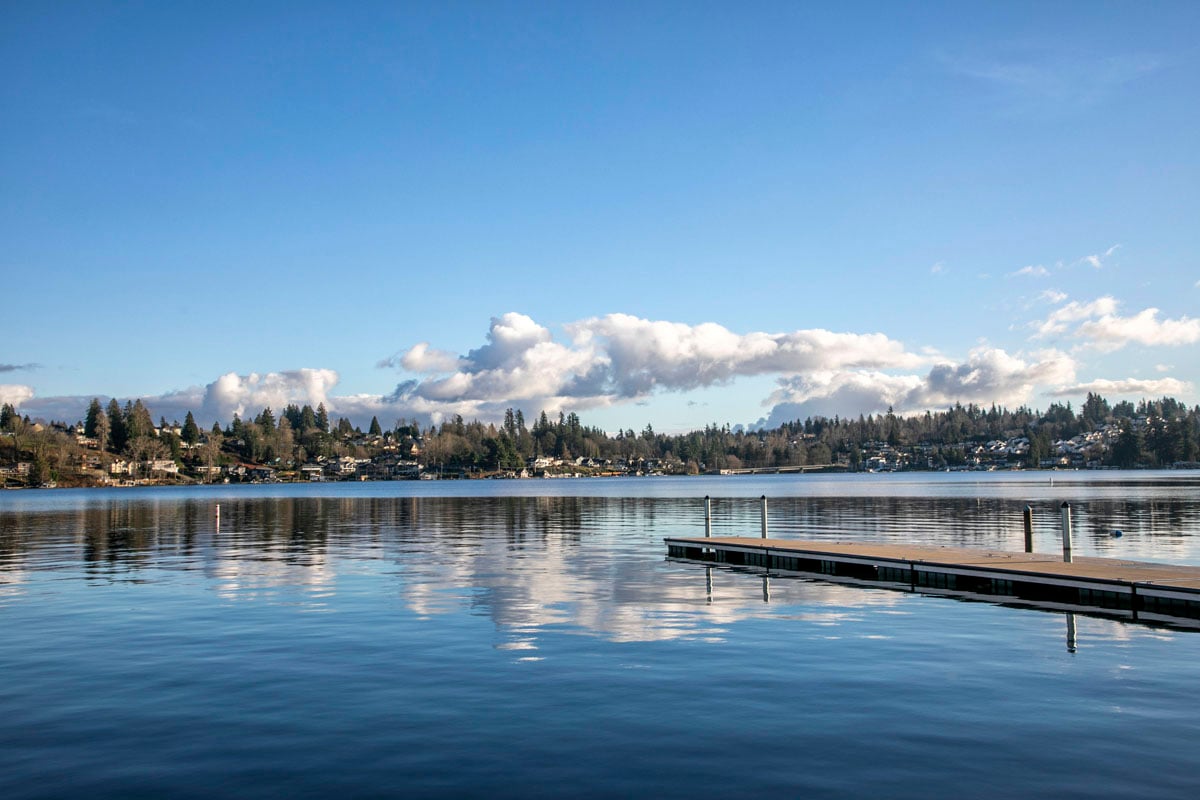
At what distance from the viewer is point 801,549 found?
38688 mm

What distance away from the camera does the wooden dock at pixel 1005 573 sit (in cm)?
2522

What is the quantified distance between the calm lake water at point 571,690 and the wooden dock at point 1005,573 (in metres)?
1.82

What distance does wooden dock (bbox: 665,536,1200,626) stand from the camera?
25219 mm

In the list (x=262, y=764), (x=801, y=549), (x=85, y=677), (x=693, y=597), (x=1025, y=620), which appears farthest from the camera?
(x=801, y=549)

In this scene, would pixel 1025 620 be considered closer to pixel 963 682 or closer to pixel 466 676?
pixel 963 682

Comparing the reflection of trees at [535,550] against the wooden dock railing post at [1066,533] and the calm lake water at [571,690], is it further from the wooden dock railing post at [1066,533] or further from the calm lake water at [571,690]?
the wooden dock railing post at [1066,533]

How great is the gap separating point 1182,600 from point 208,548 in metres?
45.3

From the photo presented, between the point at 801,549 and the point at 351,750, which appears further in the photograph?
the point at 801,549

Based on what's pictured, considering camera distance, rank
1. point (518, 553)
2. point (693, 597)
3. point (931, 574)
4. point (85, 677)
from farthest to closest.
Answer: point (518, 553) → point (931, 574) → point (693, 597) → point (85, 677)

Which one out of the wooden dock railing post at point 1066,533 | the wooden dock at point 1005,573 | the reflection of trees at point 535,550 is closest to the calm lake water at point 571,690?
the reflection of trees at point 535,550

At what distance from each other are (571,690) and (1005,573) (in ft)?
58.7

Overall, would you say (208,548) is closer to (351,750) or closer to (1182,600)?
(351,750)

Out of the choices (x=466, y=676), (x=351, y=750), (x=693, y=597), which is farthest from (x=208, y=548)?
(x=351, y=750)

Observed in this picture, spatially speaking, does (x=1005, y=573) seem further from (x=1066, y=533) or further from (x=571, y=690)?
(x=571, y=690)
